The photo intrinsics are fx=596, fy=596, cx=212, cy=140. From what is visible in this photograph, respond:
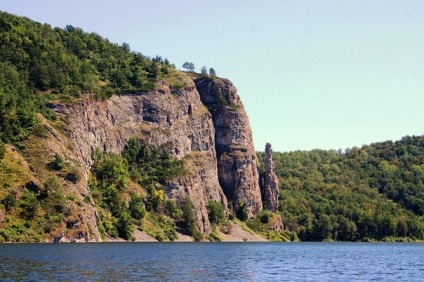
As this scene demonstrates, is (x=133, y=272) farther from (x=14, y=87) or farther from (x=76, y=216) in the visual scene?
(x=14, y=87)

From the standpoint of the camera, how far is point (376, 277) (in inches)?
2761

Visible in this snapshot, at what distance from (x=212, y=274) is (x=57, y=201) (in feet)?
247

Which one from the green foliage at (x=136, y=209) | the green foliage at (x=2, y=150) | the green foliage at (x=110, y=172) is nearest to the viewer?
the green foliage at (x=2, y=150)

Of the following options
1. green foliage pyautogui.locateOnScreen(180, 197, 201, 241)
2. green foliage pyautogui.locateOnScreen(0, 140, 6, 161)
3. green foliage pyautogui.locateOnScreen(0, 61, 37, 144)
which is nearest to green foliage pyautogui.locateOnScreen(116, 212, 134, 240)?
green foliage pyautogui.locateOnScreen(180, 197, 201, 241)

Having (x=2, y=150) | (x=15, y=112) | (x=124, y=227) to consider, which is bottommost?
(x=124, y=227)

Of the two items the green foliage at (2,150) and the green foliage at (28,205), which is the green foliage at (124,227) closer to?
the green foliage at (28,205)

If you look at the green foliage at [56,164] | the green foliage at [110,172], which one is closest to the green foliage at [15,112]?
the green foliage at [56,164]

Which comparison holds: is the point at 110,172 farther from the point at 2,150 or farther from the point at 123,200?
the point at 2,150

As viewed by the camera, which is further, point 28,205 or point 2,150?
point 2,150

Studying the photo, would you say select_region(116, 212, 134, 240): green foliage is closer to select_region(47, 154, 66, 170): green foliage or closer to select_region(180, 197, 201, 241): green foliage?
select_region(47, 154, 66, 170): green foliage

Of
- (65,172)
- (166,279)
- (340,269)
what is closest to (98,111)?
(65,172)

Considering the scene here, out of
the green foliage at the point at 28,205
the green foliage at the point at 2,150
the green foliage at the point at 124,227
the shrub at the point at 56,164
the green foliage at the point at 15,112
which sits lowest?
the green foliage at the point at 124,227

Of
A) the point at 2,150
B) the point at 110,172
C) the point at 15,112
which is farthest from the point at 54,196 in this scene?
the point at 110,172

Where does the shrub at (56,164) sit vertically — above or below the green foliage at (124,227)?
above
